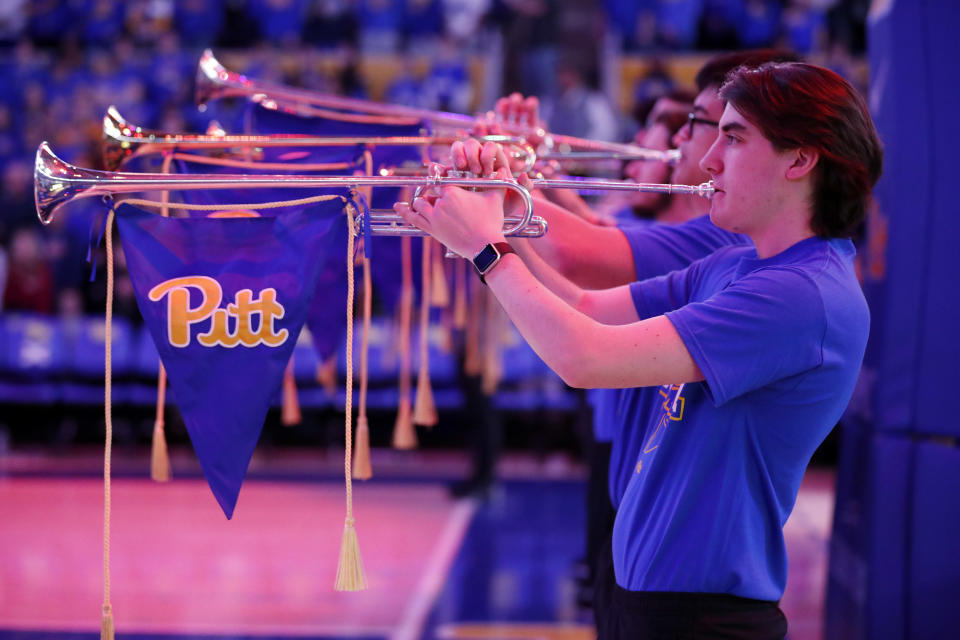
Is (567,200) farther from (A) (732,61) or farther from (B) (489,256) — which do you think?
(B) (489,256)

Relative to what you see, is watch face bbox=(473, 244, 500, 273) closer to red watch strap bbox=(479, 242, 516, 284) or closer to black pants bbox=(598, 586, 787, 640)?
red watch strap bbox=(479, 242, 516, 284)

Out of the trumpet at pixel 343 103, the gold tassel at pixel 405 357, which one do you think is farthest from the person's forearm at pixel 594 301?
the gold tassel at pixel 405 357

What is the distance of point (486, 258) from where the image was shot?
1.70 meters

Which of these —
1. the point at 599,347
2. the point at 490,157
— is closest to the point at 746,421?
the point at 599,347

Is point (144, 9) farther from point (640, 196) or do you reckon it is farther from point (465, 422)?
point (640, 196)

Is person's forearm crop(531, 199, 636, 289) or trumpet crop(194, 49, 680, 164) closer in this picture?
person's forearm crop(531, 199, 636, 289)

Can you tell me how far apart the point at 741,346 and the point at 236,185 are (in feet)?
3.40

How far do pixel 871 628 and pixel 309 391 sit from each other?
551 centimetres

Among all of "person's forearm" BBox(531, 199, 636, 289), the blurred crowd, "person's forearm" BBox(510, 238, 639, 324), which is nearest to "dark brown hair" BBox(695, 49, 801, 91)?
"person's forearm" BBox(531, 199, 636, 289)

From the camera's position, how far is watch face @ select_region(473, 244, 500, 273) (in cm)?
169

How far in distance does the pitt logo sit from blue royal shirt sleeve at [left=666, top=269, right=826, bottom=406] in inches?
35.4

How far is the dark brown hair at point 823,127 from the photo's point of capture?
1671 millimetres

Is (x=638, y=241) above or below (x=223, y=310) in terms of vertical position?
above

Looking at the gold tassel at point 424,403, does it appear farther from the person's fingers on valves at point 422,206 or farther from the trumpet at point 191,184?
the person's fingers on valves at point 422,206
